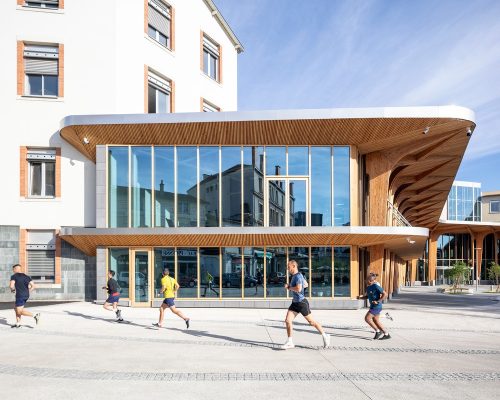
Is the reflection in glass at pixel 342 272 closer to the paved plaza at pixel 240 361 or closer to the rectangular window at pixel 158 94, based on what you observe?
the paved plaza at pixel 240 361

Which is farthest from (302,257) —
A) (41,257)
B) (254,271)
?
(41,257)

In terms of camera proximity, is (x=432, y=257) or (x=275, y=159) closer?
(x=275, y=159)

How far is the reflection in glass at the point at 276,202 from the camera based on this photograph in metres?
17.1

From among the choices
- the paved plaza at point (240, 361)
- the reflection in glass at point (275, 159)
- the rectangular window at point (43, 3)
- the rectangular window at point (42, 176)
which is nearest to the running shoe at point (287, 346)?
the paved plaza at point (240, 361)

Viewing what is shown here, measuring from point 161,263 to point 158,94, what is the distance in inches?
317

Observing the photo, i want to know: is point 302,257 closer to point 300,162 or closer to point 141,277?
point 300,162

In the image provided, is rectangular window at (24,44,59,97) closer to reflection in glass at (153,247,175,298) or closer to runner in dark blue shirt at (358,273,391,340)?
reflection in glass at (153,247,175,298)

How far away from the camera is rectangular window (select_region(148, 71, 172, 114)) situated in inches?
795

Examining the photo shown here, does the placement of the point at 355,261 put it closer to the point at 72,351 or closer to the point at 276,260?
the point at 276,260

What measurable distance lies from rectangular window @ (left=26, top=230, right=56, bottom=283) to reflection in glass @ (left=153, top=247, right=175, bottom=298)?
4501 millimetres

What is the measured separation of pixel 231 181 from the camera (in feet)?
56.7

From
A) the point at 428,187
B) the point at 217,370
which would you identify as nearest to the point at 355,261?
the point at 217,370

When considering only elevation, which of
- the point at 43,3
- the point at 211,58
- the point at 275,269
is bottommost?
the point at 275,269

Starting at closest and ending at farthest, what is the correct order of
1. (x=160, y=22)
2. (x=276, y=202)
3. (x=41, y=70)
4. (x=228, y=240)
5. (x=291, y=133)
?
(x=291, y=133), (x=228, y=240), (x=276, y=202), (x=41, y=70), (x=160, y=22)
